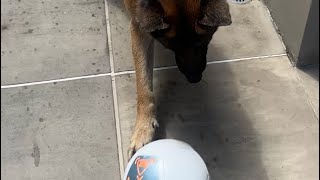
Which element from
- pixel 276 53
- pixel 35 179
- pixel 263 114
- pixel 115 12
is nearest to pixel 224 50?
pixel 276 53

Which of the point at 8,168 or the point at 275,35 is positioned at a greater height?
the point at 275,35

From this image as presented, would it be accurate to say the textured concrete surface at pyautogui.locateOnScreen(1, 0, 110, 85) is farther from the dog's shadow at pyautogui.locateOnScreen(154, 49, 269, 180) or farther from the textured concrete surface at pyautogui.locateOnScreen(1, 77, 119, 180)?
the dog's shadow at pyautogui.locateOnScreen(154, 49, 269, 180)

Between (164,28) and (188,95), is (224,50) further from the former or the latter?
(164,28)

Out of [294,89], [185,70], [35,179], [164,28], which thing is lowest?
[35,179]

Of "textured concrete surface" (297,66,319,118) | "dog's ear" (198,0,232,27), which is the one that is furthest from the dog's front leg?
"textured concrete surface" (297,66,319,118)

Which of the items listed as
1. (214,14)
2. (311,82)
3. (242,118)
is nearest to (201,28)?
(214,14)

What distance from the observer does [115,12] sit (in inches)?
131

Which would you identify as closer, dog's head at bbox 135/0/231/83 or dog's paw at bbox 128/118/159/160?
dog's head at bbox 135/0/231/83

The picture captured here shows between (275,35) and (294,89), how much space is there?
1.43 feet

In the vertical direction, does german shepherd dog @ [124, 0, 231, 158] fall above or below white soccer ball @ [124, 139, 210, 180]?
above

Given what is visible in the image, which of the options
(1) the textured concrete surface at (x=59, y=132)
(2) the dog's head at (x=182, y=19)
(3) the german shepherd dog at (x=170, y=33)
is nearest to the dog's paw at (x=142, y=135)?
(3) the german shepherd dog at (x=170, y=33)

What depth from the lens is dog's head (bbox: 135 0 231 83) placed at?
2256 mm

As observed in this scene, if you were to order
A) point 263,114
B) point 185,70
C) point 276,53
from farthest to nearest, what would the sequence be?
point 276,53, point 263,114, point 185,70

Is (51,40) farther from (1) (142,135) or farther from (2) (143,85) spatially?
(1) (142,135)
